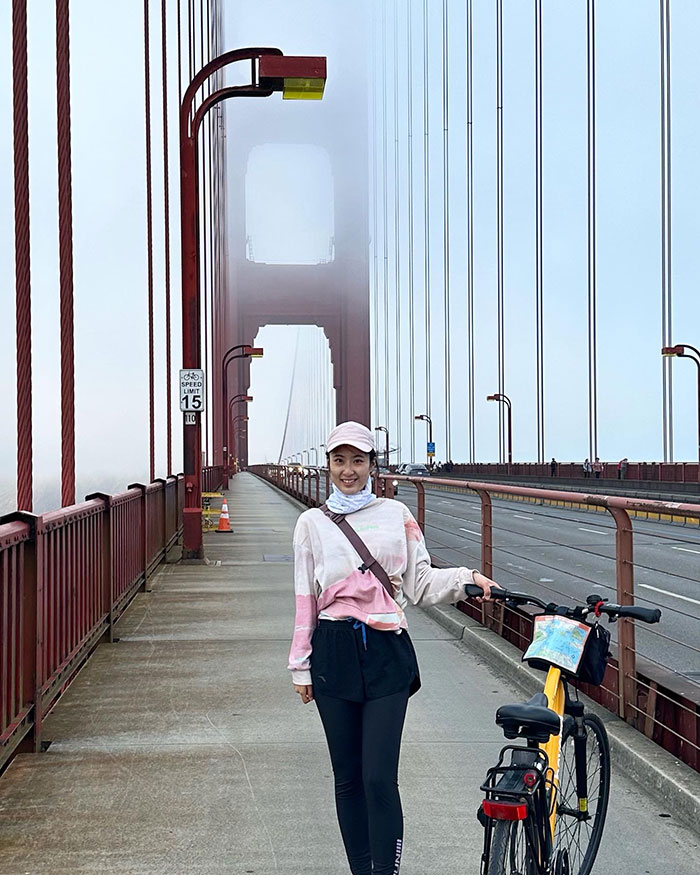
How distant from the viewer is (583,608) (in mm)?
3309

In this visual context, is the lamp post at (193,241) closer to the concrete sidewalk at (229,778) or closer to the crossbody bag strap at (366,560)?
the concrete sidewalk at (229,778)

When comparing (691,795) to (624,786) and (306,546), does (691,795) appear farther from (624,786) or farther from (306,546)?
(306,546)

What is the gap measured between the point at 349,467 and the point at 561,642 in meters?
0.78

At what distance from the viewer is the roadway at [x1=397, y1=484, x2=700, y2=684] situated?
862 cm

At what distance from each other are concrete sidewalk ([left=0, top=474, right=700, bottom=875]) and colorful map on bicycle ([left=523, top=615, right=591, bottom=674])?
3.43 ft

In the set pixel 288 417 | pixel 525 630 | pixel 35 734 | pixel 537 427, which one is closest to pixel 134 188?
pixel 525 630

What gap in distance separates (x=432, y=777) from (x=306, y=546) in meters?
1.91

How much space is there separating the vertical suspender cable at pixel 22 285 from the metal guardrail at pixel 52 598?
0.54 metres

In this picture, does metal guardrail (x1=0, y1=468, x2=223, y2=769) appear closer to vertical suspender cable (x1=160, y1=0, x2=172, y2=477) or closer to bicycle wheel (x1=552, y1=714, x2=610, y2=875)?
bicycle wheel (x1=552, y1=714, x2=610, y2=875)

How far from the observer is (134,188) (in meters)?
19.9

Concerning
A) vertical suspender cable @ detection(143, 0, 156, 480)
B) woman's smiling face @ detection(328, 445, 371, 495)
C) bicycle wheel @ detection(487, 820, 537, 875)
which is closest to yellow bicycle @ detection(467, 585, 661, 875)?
bicycle wheel @ detection(487, 820, 537, 875)

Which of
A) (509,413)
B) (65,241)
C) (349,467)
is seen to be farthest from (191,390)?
(509,413)

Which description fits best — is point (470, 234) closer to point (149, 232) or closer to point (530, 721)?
point (149, 232)

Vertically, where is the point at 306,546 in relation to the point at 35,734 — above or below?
above
